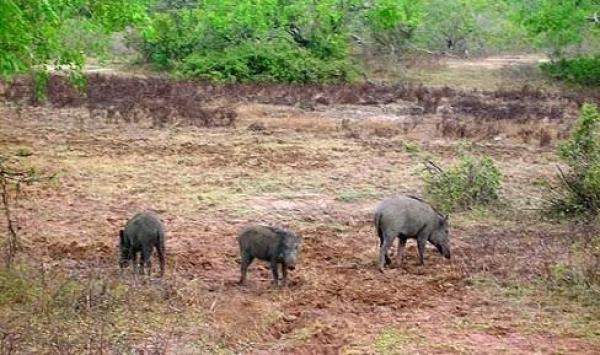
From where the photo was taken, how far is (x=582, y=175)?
1314 cm

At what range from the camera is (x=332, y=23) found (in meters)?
36.7

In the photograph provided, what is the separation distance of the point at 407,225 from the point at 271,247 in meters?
1.88

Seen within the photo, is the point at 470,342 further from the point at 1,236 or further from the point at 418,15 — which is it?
the point at 418,15

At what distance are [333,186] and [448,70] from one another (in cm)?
2375

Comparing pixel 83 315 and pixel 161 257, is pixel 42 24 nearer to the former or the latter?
pixel 161 257

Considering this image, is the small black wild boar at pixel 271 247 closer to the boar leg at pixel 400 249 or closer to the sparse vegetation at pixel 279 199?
the sparse vegetation at pixel 279 199

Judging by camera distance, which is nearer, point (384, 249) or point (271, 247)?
point (271, 247)

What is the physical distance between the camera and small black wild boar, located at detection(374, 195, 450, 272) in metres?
11.1

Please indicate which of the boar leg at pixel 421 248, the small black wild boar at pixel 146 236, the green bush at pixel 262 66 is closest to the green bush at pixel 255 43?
the green bush at pixel 262 66

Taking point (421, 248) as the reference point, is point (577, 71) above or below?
below

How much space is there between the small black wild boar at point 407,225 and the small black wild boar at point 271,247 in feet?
4.35

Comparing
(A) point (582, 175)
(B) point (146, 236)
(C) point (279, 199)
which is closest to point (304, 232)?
(C) point (279, 199)

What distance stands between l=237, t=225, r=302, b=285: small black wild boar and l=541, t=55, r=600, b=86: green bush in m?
27.6

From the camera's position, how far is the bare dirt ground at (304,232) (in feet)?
28.6
